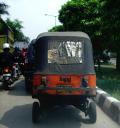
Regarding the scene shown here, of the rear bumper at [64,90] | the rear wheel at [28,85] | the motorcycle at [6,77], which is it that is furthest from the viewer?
the motorcycle at [6,77]

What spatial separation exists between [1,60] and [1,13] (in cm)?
2552

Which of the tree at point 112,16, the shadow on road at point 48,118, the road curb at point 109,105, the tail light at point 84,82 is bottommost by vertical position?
the shadow on road at point 48,118

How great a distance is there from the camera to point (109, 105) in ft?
43.8

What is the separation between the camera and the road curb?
12.1m

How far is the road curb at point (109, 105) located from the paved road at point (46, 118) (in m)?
0.15

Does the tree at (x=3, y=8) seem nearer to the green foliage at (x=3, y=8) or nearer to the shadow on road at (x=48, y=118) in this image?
the green foliage at (x=3, y=8)

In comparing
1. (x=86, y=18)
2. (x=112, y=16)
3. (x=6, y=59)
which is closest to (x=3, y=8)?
(x=86, y=18)

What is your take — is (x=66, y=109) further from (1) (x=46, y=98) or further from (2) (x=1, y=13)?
(2) (x=1, y=13)

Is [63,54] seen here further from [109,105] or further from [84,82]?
[109,105]

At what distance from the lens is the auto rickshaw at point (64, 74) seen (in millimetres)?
11680

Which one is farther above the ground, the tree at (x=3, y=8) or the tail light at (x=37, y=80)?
the tree at (x=3, y=8)

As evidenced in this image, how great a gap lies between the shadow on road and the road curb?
32.1 inches

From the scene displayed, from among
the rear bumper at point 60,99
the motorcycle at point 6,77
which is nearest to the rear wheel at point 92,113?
the rear bumper at point 60,99

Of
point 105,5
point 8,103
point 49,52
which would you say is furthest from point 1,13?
point 49,52
